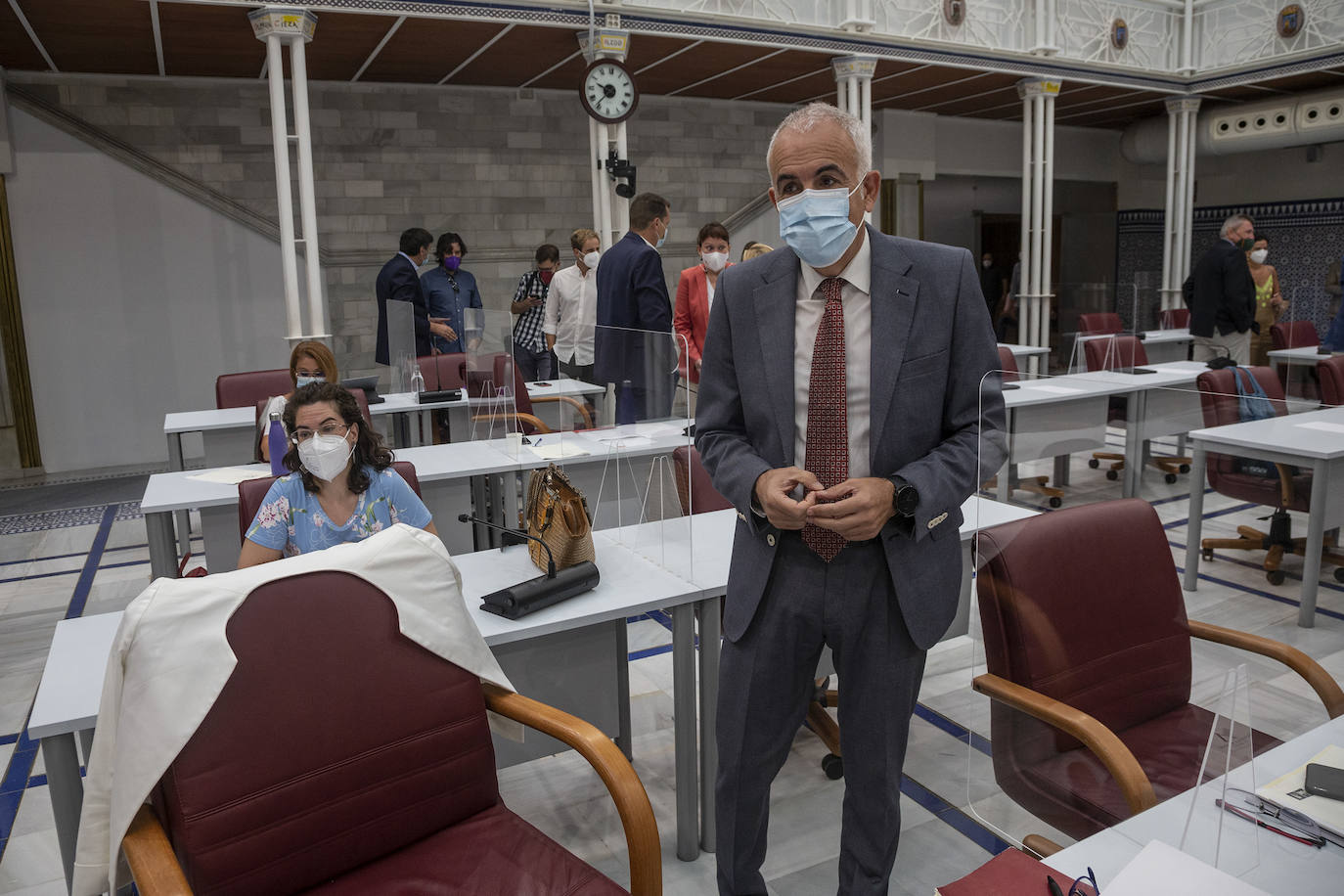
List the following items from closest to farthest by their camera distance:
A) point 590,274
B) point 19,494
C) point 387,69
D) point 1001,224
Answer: point 590,274
point 19,494
point 387,69
point 1001,224

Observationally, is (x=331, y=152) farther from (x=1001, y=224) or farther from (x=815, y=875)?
(x=1001, y=224)

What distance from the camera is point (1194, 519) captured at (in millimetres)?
1854

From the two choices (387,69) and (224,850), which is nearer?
(224,850)

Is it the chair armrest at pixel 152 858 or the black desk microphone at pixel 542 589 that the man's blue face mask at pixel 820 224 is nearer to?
the black desk microphone at pixel 542 589

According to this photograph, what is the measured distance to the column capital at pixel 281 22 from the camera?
6.20 m

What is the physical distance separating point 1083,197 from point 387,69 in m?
10.7


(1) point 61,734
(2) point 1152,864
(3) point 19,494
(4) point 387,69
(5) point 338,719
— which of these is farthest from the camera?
(4) point 387,69

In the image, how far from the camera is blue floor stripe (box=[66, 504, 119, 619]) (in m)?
4.69

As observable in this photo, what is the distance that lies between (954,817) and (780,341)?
1687 millimetres

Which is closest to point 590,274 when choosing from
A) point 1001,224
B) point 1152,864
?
point 1152,864

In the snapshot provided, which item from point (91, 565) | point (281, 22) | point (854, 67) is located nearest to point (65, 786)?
point (91, 565)

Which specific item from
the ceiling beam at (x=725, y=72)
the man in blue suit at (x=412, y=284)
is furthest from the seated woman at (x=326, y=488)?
the ceiling beam at (x=725, y=72)

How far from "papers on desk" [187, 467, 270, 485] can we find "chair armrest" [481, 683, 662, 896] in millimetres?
2509

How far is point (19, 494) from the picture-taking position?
7297 millimetres
